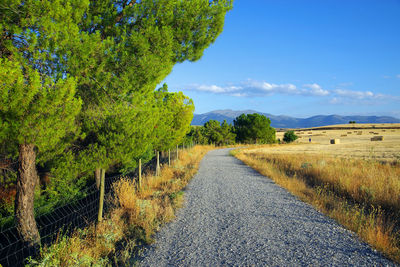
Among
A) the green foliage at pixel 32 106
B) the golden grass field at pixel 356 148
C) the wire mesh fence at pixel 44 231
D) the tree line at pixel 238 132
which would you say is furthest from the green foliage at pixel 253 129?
the green foliage at pixel 32 106

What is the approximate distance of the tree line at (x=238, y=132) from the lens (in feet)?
168

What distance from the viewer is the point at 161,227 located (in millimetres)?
5125

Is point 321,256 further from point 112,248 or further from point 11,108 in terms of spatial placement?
point 11,108

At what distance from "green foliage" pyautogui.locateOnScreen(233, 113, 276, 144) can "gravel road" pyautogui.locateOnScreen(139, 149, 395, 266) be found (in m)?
45.7

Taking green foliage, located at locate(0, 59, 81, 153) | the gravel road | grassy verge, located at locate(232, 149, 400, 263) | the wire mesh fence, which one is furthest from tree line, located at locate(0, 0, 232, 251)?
grassy verge, located at locate(232, 149, 400, 263)

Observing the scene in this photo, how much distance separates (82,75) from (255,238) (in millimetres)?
5241

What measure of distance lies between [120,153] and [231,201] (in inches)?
152

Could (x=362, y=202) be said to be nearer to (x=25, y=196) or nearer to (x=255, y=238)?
(x=255, y=238)

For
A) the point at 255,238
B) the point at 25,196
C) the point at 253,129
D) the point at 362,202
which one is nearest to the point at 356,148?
the point at 253,129

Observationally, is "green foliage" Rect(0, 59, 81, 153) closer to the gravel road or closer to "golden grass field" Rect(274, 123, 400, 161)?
the gravel road

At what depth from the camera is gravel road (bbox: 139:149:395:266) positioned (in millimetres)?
3580

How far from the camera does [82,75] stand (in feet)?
16.6

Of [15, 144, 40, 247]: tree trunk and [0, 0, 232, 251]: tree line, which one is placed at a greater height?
[0, 0, 232, 251]: tree line

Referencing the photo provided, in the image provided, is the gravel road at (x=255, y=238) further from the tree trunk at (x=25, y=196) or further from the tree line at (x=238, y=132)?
the tree line at (x=238, y=132)
